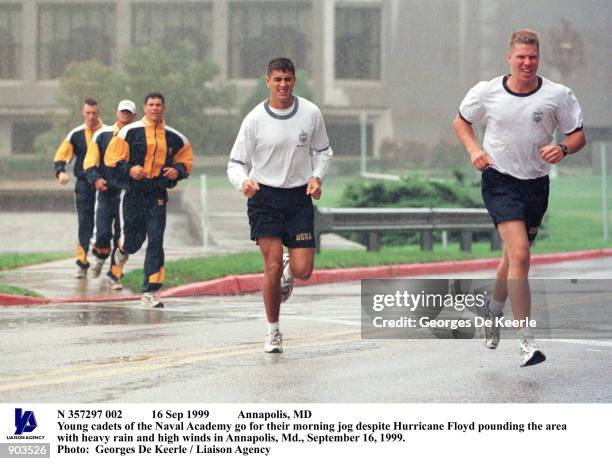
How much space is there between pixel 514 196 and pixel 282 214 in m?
1.59

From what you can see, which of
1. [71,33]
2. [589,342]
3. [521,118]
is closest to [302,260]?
[521,118]

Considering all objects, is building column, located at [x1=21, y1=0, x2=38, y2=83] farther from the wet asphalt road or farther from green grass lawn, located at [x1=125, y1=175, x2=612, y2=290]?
the wet asphalt road

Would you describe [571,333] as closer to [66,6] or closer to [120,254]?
[120,254]

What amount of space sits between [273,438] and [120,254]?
8.82 m

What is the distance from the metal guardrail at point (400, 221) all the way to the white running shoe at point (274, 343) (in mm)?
10477

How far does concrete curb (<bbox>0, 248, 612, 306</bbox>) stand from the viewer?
46.6 feet

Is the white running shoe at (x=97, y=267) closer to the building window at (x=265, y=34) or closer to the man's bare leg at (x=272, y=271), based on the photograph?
the man's bare leg at (x=272, y=271)

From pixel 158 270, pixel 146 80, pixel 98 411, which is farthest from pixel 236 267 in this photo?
pixel 146 80

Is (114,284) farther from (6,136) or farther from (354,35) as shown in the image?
(354,35)

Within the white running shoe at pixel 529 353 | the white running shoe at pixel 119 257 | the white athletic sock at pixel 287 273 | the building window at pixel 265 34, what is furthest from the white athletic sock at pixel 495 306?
the building window at pixel 265 34

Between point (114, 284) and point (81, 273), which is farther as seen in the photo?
point (81, 273)

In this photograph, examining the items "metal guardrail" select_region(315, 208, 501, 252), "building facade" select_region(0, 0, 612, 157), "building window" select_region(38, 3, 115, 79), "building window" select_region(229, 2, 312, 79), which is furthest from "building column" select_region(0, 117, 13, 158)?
"metal guardrail" select_region(315, 208, 501, 252)

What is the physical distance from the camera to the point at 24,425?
6.50m

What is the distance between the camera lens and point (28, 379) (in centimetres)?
834
